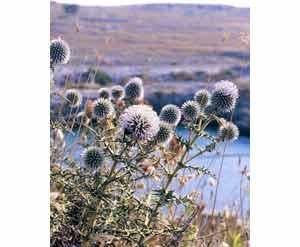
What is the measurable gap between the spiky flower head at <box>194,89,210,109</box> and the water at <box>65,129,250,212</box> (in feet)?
0.65

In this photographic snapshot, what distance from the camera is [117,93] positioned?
→ 338 cm

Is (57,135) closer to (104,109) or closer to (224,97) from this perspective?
(104,109)

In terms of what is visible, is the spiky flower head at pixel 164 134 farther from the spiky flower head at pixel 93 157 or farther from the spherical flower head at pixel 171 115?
the spiky flower head at pixel 93 157

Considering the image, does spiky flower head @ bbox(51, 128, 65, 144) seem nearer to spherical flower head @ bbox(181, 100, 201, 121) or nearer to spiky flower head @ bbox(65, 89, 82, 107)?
spiky flower head @ bbox(65, 89, 82, 107)

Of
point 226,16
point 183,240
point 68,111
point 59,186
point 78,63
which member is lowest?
point 183,240

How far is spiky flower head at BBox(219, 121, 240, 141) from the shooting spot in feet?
10.9

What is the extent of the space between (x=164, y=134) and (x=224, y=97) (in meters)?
0.31

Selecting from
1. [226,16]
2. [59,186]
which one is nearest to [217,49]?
[226,16]

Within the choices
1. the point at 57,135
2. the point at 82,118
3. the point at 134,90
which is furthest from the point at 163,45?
the point at 57,135

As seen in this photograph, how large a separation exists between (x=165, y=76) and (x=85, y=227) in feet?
2.50

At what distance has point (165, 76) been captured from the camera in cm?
346

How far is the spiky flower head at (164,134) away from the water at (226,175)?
244 millimetres
